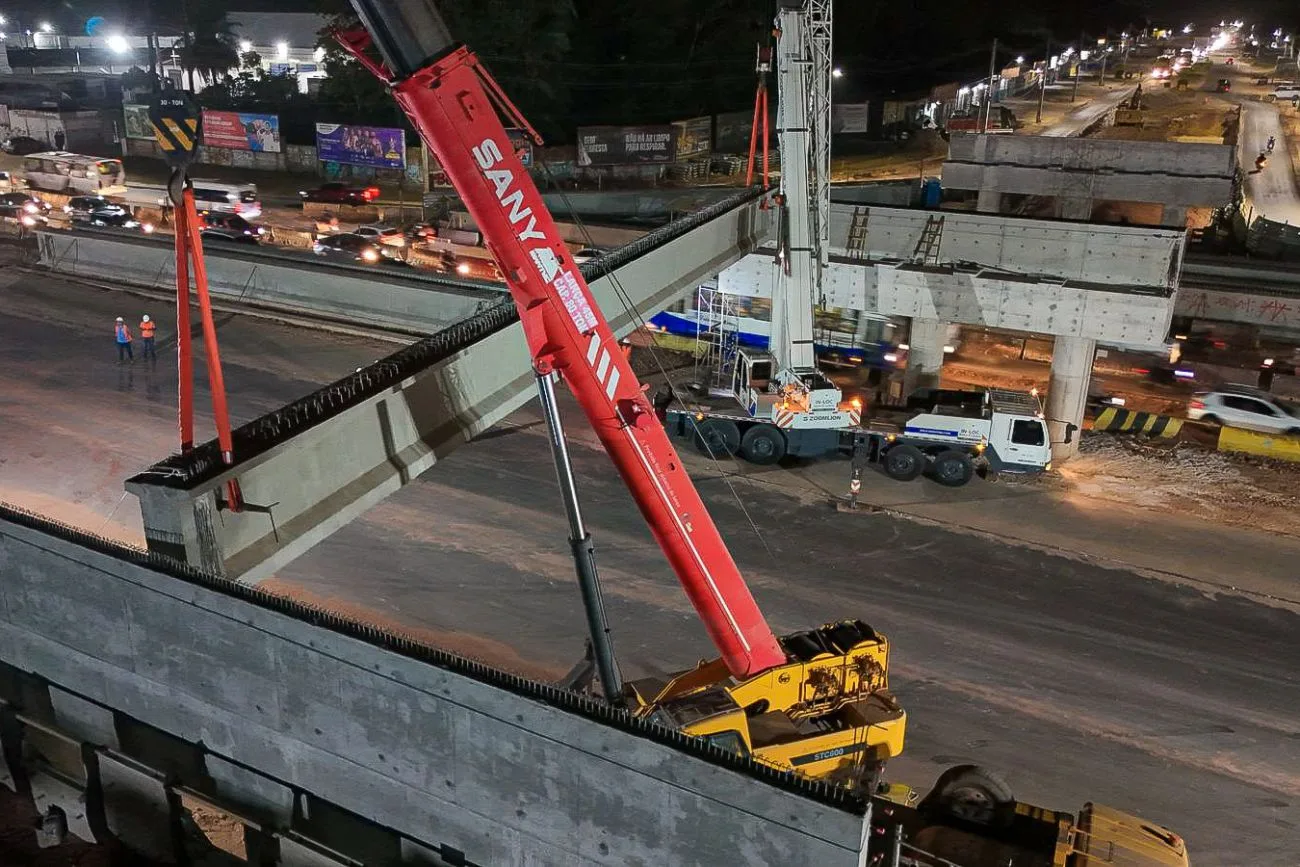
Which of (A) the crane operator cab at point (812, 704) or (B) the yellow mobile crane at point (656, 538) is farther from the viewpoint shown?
(A) the crane operator cab at point (812, 704)

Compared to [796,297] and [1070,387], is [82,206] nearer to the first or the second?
[796,297]

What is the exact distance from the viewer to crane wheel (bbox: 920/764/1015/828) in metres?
11.5

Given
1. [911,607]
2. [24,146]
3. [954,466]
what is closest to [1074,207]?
[954,466]

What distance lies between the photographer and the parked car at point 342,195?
1949 inches

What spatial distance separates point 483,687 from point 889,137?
6556 cm

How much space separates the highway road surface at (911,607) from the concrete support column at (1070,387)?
3907 mm

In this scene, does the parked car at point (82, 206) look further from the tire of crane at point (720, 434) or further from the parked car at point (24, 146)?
the tire of crane at point (720, 434)

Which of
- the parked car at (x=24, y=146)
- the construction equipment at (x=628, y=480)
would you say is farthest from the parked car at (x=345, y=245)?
the parked car at (x=24, y=146)

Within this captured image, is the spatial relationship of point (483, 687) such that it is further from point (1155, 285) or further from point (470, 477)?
point (1155, 285)

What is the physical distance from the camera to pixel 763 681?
11.9 metres

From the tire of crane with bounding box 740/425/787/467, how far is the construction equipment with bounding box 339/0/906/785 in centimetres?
1085

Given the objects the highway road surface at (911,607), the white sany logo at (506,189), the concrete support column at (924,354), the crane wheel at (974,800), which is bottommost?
the highway road surface at (911,607)

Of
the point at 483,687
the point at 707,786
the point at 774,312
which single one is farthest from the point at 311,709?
the point at 774,312

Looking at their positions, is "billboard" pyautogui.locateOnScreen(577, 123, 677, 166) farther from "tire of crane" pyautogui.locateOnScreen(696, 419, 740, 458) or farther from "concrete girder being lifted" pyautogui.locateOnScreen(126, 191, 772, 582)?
"concrete girder being lifted" pyautogui.locateOnScreen(126, 191, 772, 582)
